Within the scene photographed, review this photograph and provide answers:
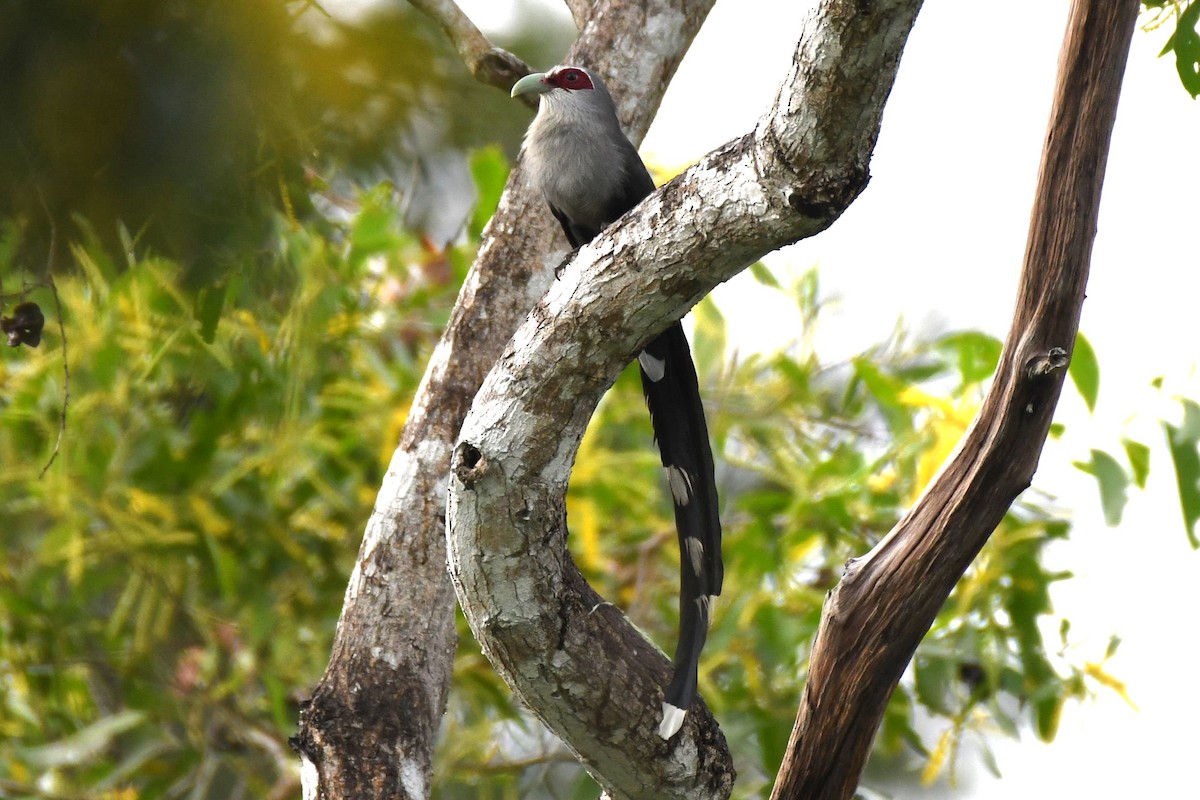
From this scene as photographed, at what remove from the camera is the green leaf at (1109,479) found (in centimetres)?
242

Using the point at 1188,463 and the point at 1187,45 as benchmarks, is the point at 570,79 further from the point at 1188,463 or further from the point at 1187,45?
the point at 1188,463

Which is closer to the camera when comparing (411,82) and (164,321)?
(411,82)

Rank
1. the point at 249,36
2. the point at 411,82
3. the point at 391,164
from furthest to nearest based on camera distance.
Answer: the point at 391,164 < the point at 411,82 < the point at 249,36

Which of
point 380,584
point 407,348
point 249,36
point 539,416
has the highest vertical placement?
point 407,348

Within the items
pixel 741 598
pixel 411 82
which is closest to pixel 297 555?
pixel 741 598

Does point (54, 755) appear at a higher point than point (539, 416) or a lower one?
lower

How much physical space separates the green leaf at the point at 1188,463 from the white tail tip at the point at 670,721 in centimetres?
105

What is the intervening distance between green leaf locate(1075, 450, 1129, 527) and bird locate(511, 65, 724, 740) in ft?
2.81

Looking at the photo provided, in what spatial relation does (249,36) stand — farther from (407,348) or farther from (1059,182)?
(407,348)

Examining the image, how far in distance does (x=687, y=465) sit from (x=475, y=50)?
114cm

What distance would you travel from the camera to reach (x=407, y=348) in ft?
13.3

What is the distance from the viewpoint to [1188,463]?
223 centimetres

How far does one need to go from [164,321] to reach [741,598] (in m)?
1.76

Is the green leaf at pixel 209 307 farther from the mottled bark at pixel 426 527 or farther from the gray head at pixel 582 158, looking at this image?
the gray head at pixel 582 158
